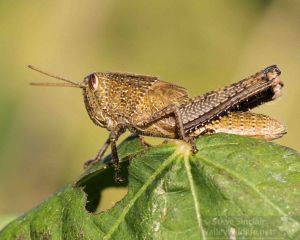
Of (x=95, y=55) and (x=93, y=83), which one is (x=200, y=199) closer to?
(x=93, y=83)

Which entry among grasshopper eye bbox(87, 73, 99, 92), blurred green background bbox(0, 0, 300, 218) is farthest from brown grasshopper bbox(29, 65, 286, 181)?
blurred green background bbox(0, 0, 300, 218)

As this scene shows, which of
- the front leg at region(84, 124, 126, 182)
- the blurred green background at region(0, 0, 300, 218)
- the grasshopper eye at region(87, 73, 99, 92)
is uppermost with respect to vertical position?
the blurred green background at region(0, 0, 300, 218)

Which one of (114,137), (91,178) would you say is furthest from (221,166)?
(114,137)

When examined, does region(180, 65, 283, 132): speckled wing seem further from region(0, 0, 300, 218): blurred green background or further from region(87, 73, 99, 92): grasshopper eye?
region(0, 0, 300, 218): blurred green background

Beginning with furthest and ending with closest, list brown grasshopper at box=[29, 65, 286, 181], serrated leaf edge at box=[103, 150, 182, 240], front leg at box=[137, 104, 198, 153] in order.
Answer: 1. brown grasshopper at box=[29, 65, 286, 181]
2. front leg at box=[137, 104, 198, 153]
3. serrated leaf edge at box=[103, 150, 182, 240]

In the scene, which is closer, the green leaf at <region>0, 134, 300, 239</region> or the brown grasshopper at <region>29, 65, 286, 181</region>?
the green leaf at <region>0, 134, 300, 239</region>

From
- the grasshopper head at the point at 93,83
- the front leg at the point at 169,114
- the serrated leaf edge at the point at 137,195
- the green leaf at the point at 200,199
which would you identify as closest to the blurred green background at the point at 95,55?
the grasshopper head at the point at 93,83

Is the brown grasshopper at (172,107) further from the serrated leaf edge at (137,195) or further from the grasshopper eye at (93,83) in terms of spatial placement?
the serrated leaf edge at (137,195)
